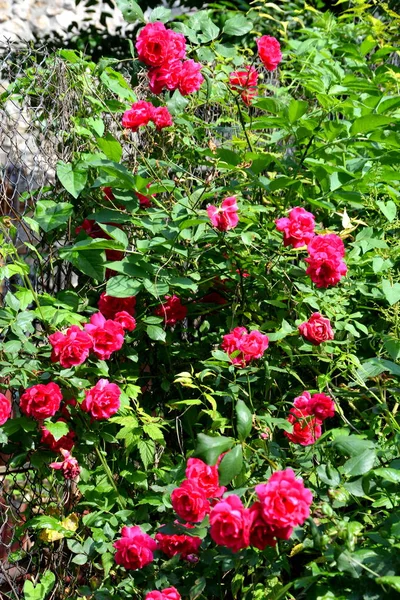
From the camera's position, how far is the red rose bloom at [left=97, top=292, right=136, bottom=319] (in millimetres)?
2213

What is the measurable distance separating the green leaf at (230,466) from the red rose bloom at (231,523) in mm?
165

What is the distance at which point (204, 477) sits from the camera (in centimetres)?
160

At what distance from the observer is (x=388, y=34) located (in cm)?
397

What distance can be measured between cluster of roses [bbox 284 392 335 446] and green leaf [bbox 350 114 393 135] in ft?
2.33

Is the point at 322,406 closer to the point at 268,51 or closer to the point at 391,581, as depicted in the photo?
the point at 391,581

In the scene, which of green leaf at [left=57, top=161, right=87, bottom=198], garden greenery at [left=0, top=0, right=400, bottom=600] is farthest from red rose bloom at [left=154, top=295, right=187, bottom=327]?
green leaf at [left=57, top=161, right=87, bottom=198]

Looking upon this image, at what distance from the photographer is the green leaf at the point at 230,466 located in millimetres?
1663

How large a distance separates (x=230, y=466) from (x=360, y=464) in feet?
0.85

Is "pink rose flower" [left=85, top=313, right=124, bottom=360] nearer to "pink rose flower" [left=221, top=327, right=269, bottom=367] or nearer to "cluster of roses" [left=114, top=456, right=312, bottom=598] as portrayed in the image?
"pink rose flower" [left=221, top=327, right=269, bottom=367]

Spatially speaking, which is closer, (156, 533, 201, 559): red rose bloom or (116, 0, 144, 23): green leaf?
(156, 533, 201, 559): red rose bloom

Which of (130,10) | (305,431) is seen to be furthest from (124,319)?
(130,10)

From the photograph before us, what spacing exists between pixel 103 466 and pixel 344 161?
3.56 feet

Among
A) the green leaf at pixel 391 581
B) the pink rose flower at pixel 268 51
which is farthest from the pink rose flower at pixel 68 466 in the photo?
the pink rose flower at pixel 268 51

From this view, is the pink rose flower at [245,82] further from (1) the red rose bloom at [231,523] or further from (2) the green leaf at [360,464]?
(1) the red rose bloom at [231,523]
